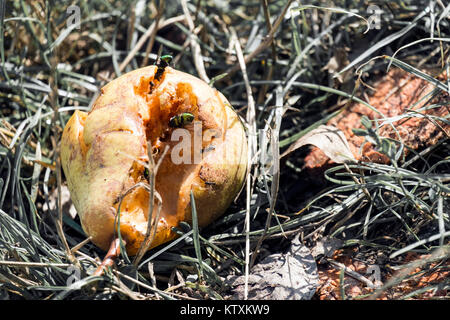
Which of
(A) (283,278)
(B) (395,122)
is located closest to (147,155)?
(A) (283,278)

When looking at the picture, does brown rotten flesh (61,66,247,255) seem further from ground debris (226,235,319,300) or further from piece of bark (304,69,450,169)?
piece of bark (304,69,450,169)

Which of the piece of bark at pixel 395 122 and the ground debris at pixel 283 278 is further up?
the piece of bark at pixel 395 122

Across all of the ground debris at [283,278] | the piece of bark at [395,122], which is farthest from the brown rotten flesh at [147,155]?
the piece of bark at [395,122]

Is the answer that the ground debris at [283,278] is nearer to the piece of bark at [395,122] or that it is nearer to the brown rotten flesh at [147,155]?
the brown rotten flesh at [147,155]

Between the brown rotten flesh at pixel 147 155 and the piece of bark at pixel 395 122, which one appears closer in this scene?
the brown rotten flesh at pixel 147 155

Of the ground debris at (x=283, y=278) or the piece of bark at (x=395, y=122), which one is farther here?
the piece of bark at (x=395, y=122)

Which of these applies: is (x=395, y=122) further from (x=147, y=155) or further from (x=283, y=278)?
(x=147, y=155)
